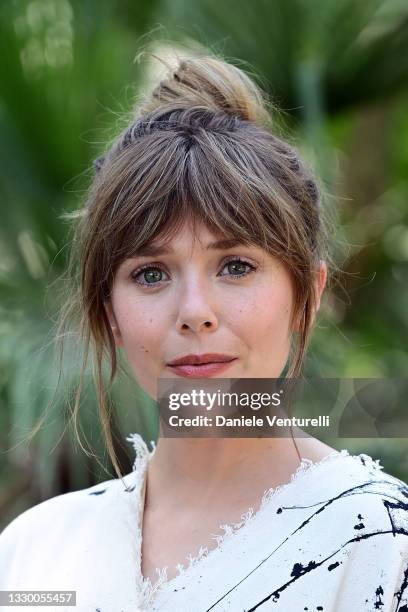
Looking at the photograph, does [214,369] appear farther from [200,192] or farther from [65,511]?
[65,511]

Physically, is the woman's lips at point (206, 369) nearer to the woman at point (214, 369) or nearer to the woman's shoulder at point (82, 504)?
the woman at point (214, 369)

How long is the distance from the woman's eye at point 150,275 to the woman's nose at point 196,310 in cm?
6

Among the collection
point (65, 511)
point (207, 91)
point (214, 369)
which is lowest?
point (65, 511)

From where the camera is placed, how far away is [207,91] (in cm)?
129

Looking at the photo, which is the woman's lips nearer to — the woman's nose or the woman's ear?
the woman's nose

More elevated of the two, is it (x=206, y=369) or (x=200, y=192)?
(x=200, y=192)

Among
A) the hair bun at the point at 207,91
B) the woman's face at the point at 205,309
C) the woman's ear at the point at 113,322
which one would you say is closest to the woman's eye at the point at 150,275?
the woman's face at the point at 205,309

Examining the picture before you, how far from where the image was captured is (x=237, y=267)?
3.45 ft

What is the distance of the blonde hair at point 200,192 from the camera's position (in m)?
1.06

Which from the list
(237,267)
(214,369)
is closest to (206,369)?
(214,369)

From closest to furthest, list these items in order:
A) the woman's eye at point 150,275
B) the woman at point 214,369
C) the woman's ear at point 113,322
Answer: the woman at point 214,369 < the woman's eye at point 150,275 < the woman's ear at point 113,322

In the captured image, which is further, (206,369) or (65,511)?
(65,511)

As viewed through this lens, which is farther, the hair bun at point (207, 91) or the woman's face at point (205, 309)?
the hair bun at point (207, 91)

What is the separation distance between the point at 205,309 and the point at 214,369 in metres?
0.08
